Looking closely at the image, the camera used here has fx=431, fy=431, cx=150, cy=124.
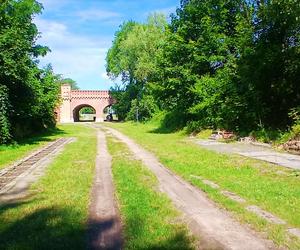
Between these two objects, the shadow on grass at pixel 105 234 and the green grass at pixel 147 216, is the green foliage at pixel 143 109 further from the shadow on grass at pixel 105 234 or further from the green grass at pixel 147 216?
the shadow on grass at pixel 105 234

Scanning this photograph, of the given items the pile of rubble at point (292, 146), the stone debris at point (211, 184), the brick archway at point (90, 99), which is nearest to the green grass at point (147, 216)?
the stone debris at point (211, 184)

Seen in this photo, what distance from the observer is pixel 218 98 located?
26906 mm

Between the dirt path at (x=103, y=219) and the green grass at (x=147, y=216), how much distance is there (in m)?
0.15

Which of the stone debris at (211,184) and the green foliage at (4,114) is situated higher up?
the green foliage at (4,114)

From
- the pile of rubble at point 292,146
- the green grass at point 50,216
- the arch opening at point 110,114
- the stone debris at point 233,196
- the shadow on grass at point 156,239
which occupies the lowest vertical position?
the shadow on grass at point 156,239

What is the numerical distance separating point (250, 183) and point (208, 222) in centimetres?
383

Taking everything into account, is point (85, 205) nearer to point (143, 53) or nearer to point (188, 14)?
point (188, 14)

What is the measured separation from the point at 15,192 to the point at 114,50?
2587 inches

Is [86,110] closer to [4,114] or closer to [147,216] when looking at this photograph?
[4,114]

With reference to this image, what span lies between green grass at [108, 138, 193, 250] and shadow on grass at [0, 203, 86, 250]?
0.78m

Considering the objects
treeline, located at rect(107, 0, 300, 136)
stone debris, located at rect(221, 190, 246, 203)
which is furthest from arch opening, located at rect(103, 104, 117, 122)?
stone debris, located at rect(221, 190, 246, 203)

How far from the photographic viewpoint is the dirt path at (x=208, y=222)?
6039mm

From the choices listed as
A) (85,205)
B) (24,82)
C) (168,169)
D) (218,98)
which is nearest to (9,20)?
(24,82)

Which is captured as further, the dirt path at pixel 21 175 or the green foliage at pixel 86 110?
the green foliage at pixel 86 110
